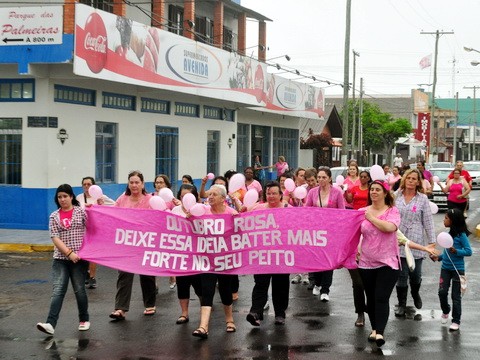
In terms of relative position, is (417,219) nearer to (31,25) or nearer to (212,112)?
(31,25)

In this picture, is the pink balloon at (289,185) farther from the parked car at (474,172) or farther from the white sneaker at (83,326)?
the parked car at (474,172)

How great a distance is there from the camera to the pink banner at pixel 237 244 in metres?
9.35

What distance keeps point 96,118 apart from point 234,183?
39.4ft

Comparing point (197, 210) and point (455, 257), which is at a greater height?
point (197, 210)

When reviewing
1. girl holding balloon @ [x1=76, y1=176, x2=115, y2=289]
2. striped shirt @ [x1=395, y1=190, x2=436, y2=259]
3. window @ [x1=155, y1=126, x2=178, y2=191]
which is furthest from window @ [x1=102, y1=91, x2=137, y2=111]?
striped shirt @ [x1=395, y1=190, x2=436, y2=259]

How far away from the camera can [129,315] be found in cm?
1015

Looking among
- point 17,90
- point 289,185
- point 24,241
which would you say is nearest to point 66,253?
point 289,185

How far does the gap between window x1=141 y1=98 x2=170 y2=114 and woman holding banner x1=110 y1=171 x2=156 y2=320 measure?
554 inches

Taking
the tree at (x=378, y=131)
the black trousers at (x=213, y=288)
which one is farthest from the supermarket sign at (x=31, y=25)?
the tree at (x=378, y=131)

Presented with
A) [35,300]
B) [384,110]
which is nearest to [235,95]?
[35,300]

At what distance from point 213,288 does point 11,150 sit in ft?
39.3

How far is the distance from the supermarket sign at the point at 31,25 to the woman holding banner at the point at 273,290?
33.4 feet

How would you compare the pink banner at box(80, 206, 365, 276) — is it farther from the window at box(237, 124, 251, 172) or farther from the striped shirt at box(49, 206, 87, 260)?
the window at box(237, 124, 251, 172)

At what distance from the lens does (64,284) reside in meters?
9.03
